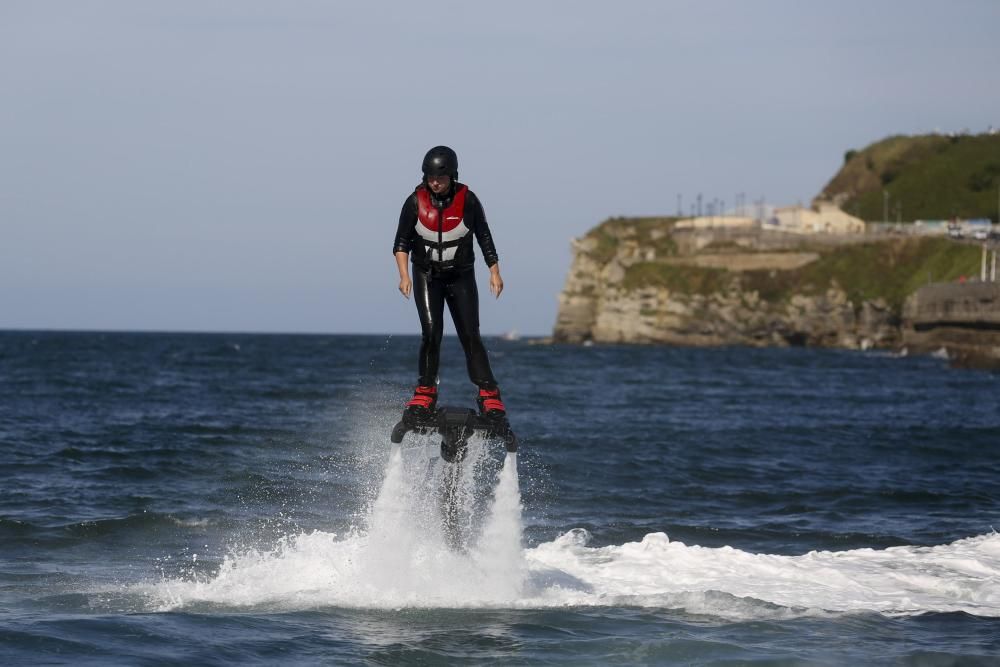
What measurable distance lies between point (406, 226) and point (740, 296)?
153609 mm

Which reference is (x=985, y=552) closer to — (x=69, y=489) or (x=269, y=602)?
(x=269, y=602)

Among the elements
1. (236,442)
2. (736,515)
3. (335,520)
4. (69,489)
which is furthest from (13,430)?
(736,515)

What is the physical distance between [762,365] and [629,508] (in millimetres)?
74883

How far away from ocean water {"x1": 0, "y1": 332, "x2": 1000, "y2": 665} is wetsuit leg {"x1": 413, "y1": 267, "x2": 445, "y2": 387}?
0.95 meters

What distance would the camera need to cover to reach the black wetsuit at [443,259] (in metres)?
12.2

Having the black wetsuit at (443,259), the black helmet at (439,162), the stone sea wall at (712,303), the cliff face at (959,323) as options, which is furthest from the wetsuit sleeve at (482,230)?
the stone sea wall at (712,303)

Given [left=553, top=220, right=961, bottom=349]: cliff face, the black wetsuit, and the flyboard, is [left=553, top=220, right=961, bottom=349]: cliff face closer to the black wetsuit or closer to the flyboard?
the flyboard

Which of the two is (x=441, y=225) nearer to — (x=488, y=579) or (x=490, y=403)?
(x=490, y=403)

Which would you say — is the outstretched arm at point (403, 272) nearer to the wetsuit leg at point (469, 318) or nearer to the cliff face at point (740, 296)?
the wetsuit leg at point (469, 318)

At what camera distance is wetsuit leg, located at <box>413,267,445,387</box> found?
1238 cm

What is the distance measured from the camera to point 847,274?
158 m

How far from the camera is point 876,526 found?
63.0ft

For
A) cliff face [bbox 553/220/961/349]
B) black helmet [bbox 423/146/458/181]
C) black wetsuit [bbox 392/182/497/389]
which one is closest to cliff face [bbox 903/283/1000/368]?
A: cliff face [bbox 553/220/961/349]

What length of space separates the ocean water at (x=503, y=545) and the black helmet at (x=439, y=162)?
285 cm
